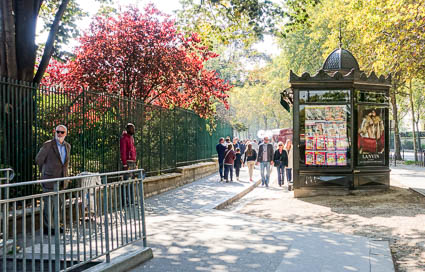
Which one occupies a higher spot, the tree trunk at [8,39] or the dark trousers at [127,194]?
the tree trunk at [8,39]

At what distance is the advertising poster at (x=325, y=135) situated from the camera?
1287 centimetres

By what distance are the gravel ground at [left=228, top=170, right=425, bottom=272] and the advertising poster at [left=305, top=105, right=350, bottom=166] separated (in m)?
1.06

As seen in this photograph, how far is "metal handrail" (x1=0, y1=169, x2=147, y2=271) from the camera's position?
3.94 m

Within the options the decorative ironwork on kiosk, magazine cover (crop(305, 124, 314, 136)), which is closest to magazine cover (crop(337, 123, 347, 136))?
the decorative ironwork on kiosk

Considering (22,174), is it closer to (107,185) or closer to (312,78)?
(107,185)

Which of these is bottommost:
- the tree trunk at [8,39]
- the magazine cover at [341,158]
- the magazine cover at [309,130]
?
the magazine cover at [341,158]

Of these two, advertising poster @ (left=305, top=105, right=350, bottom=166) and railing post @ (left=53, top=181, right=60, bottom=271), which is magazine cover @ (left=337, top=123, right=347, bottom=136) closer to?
advertising poster @ (left=305, top=105, right=350, bottom=166)

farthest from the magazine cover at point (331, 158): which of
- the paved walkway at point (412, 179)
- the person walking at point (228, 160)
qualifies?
the person walking at point (228, 160)

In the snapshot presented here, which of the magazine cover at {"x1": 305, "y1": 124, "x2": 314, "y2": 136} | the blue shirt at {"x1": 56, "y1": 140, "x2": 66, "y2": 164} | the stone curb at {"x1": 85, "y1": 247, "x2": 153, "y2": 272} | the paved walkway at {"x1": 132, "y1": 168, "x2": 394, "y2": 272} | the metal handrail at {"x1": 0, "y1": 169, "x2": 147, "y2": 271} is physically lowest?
the paved walkway at {"x1": 132, "y1": 168, "x2": 394, "y2": 272}

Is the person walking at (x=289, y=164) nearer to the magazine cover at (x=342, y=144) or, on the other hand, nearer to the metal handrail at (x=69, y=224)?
the magazine cover at (x=342, y=144)

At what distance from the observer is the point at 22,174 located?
819cm

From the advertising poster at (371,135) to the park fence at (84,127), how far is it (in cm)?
612

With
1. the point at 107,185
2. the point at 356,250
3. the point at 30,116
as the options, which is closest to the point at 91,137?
the point at 30,116

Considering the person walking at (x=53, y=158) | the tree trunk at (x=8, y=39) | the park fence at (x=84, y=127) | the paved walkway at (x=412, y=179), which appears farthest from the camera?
the paved walkway at (x=412, y=179)
